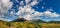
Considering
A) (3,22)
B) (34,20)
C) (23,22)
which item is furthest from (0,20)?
(34,20)

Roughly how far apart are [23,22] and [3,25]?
520mm

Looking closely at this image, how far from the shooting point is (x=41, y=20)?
4.09 metres

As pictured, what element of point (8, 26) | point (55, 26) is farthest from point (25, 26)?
point (55, 26)

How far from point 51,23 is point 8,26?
1107 millimetres

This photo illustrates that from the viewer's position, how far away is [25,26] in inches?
163

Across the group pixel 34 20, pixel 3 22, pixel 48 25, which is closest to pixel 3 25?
pixel 3 22

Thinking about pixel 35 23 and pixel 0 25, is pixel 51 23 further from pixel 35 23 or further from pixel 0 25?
pixel 0 25

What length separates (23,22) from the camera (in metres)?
4.18

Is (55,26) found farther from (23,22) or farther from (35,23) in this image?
(23,22)

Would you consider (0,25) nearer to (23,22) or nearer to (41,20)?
(23,22)

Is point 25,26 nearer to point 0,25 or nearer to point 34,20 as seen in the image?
point 34,20

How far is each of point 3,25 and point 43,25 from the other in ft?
3.37

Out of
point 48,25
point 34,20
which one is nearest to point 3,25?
point 34,20

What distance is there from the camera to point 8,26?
414 centimetres
